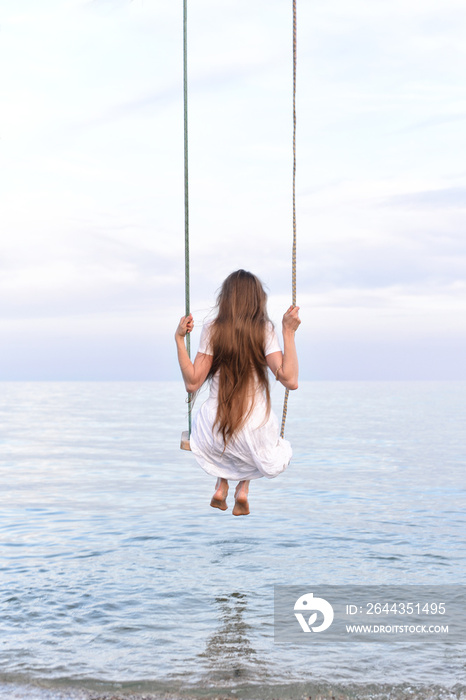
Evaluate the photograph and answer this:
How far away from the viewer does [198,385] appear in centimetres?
584

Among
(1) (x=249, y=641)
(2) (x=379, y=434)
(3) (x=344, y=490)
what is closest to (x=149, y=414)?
(2) (x=379, y=434)

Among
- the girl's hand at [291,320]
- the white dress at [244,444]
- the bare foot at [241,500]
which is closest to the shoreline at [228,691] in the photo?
the bare foot at [241,500]

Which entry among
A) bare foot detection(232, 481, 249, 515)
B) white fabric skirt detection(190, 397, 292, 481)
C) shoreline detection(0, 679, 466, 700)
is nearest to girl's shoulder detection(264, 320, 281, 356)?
white fabric skirt detection(190, 397, 292, 481)

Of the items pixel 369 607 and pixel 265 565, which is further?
pixel 265 565

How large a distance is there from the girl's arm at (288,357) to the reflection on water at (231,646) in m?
2.50

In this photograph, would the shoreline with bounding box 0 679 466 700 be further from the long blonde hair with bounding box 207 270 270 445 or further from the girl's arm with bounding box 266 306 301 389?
the girl's arm with bounding box 266 306 301 389

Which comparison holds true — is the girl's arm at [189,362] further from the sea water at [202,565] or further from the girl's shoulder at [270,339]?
the sea water at [202,565]

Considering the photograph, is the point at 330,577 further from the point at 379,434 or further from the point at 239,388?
the point at 379,434

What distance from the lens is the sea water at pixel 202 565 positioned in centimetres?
643

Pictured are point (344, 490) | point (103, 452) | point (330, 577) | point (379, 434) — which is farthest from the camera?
point (379, 434)

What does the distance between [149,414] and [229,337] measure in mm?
41303

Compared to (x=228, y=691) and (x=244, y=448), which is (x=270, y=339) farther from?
(x=228, y=691)

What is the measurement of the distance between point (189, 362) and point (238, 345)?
1.28 feet

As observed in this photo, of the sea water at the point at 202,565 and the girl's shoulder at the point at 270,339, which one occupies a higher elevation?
the girl's shoulder at the point at 270,339
